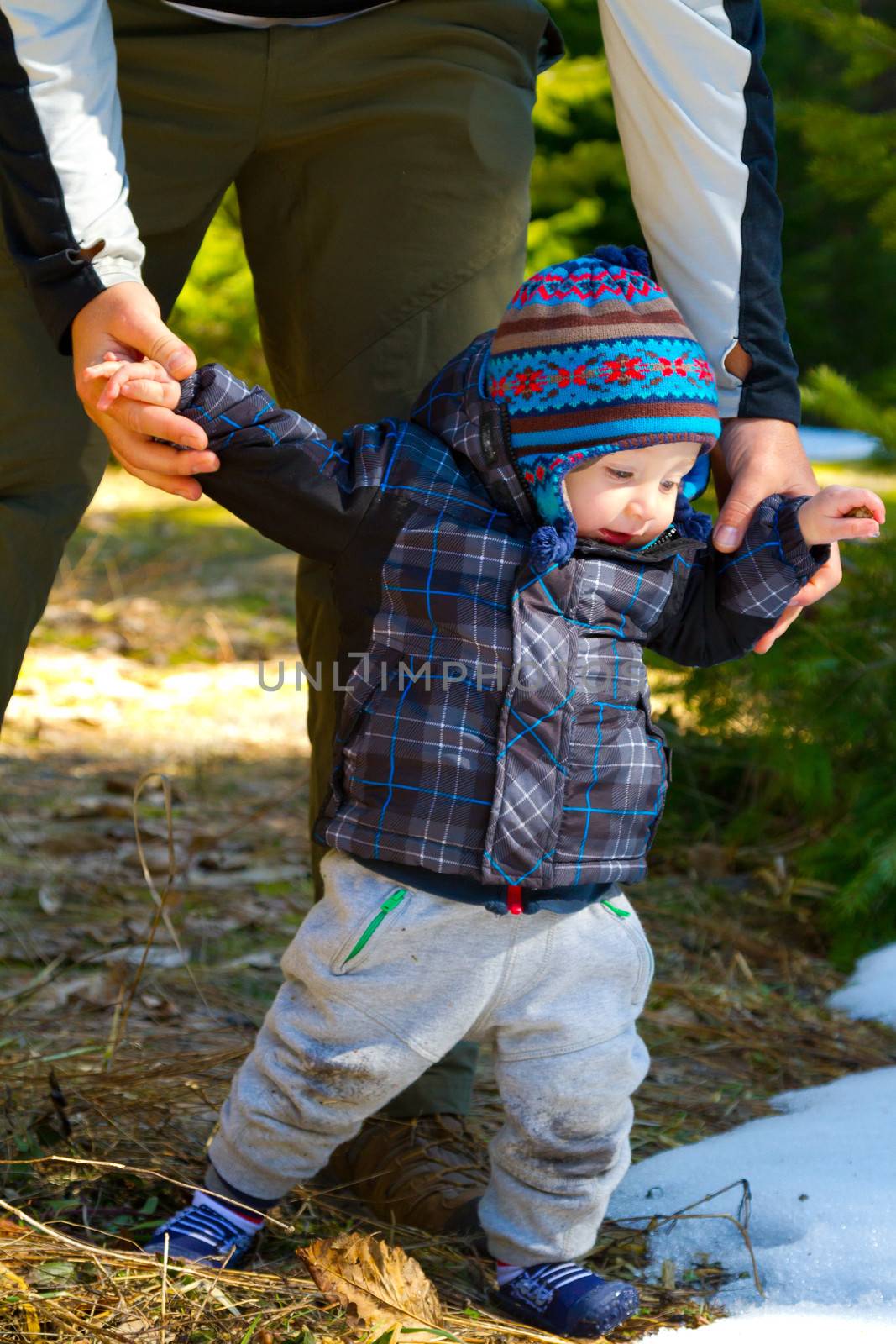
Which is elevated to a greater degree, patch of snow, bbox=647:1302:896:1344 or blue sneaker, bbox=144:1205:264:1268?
patch of snow, bbox=647:1302:896:1344

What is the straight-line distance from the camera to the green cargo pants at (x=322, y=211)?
1991 mm

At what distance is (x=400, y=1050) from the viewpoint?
70.9 inches

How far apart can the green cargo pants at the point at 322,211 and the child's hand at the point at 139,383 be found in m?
0.29

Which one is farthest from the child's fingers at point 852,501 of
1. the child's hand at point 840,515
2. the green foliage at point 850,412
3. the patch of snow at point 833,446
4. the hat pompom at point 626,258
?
the patch of snow at point 833,446

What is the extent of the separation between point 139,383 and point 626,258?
0.66 metres

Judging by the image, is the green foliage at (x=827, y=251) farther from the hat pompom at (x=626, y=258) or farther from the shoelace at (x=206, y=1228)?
the shoelace at (x=206, y=1228)

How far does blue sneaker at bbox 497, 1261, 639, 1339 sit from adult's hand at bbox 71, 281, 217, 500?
108 cm

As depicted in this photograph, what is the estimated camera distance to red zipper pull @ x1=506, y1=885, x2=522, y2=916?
1.77 metres

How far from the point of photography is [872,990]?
2.94 m

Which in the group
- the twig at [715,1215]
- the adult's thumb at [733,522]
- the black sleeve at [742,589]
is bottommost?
the twig at [715,1215]

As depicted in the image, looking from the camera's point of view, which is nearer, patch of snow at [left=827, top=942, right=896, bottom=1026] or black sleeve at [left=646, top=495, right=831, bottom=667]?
black sleeve at [left=646, top=495, right=831, bottom=667]

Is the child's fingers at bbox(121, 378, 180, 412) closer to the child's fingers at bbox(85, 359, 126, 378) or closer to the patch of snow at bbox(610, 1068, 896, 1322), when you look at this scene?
the child's fingers at bbox(85, 359, 126, 378)

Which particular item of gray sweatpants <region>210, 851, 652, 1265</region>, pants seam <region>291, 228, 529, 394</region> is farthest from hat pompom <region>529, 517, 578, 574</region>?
pants seam <region>291, 228, 529, 394</region>

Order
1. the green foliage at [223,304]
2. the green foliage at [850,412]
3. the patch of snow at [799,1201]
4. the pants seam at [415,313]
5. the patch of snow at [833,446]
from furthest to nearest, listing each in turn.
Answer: the patch of snow at [833,446], the green foliage at [223,304], the green foliage at [850,412], the pants seam at [415,313], the patch of snow at [799,1201]
